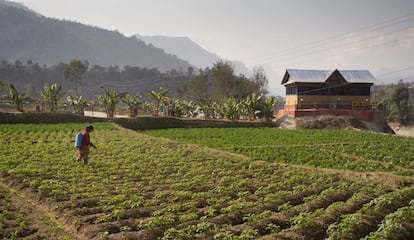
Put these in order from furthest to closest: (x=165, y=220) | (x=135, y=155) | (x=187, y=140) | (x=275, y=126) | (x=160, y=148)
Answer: (x=275, y=126) → (x=187, y=140) → (x=160, y=148) → (x=135, y=155) → (x=165, y=220)

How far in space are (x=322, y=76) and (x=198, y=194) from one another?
124 feet

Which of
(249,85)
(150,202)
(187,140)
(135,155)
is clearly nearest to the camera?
(150,202)

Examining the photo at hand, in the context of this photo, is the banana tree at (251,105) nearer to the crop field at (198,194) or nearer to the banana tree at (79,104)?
the banana tree at (79,104)

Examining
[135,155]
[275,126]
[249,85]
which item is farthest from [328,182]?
[249,85]

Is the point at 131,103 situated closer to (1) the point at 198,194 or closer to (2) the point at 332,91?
(2) the point at 332,91

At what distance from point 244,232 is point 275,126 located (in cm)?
3344

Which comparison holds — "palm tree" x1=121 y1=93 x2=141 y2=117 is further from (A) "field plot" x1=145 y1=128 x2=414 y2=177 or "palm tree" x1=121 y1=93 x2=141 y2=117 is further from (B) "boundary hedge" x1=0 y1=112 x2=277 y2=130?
(A) "field plot" x1=145 y1=128 x2=414 y2=177

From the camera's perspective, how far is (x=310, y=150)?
21.3m

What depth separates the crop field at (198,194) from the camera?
7839mm

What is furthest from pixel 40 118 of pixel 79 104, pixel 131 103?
pixel 131 103

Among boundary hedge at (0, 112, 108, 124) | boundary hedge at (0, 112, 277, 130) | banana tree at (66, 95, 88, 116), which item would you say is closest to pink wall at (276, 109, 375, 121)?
boundary hedge at (0, 112, 277, 130)

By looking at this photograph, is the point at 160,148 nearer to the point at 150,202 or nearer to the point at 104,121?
the point at 150,202

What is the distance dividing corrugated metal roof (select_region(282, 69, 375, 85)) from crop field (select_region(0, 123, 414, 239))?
77.4ft

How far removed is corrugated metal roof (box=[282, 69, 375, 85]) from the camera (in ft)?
142
